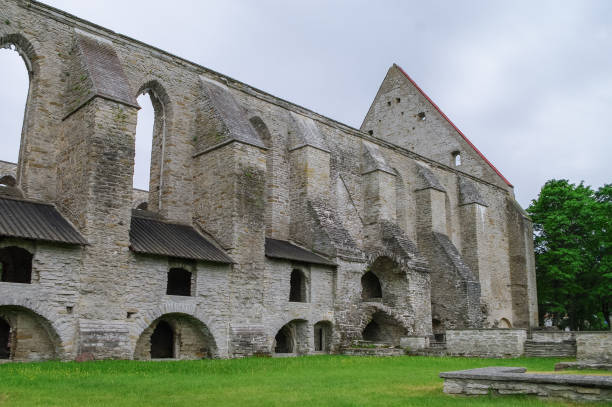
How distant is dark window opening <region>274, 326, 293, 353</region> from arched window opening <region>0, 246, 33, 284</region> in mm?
7794

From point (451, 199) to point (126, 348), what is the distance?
20981 millimetres

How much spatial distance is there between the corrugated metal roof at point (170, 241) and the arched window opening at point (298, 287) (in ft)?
11.5

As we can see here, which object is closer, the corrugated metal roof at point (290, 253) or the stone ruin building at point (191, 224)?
the stone ruin building at point (191, 224)

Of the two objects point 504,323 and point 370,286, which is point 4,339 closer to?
point 370,286

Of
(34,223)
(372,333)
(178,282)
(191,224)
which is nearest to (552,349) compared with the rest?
(372,333)

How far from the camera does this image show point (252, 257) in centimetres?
1662

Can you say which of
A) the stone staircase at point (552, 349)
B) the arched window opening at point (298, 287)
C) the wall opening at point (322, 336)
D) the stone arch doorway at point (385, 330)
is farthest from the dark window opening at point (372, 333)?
the stone staircase at point (552, 349)

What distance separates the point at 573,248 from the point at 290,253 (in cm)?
2141

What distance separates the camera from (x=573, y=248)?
107 feet

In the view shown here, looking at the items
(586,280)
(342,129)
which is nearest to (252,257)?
(342,129)

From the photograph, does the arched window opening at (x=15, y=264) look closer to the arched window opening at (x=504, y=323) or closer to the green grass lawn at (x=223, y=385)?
the green grass lawn at (x=223, y=385)

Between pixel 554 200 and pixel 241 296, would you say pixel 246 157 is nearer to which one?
pixel 241 296

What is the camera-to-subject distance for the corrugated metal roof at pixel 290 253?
17519 millimetres

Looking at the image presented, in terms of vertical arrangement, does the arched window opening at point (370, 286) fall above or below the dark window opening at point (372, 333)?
above
